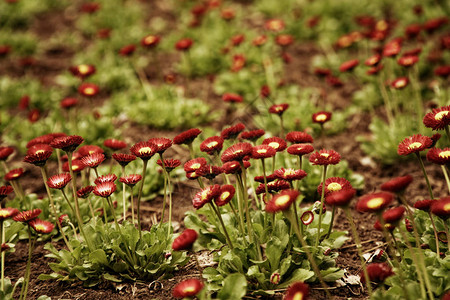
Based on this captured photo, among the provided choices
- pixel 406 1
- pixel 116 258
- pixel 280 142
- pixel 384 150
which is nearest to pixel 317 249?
pixel 280 142

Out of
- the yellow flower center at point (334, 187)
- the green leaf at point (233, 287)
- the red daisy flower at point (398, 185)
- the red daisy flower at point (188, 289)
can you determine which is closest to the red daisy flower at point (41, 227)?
the red daisy flower at point (188, 289)

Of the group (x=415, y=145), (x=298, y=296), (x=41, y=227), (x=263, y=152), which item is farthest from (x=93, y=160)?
(x=415, y=145)

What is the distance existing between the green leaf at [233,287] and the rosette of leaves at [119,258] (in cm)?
51

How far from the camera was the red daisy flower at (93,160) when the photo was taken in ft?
8.00

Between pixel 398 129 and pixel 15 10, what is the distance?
7.13m

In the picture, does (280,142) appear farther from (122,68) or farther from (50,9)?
(50,9)

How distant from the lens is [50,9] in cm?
861

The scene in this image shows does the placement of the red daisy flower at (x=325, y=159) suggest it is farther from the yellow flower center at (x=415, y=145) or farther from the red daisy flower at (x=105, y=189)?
the red daisy flower at (x=105, y=189)

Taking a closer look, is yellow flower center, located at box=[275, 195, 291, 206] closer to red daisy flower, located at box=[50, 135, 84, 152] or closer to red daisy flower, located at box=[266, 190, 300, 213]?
red daisy flower, located at box=[266, 190, 300, 213]

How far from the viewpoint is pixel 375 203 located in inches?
73.1

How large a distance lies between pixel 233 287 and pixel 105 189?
0.84 metres

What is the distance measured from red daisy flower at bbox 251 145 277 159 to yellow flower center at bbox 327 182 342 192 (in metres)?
0.37

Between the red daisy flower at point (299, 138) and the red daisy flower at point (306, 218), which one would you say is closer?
the red daisy flower at point (306, 218)

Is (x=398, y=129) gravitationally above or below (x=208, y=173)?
below
